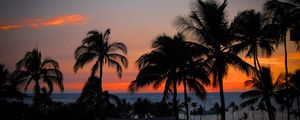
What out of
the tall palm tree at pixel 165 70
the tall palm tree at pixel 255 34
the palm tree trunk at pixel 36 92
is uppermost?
the tall palm tree at pixel 255 34

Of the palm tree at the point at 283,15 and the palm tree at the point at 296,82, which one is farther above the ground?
the palm tree at the point at 283,15

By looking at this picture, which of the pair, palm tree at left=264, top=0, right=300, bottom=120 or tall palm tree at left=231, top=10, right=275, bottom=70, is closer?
palm tree at left=264, top=0, right=300, bottom=120

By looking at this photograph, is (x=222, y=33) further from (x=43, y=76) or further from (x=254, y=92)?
(x=254, y=92)

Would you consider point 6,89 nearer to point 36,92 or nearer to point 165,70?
point 36,92

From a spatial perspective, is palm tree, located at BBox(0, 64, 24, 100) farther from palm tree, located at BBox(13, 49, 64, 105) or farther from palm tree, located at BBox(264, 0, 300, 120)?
palm tree, located at BBox(264, 0, 300, 120)

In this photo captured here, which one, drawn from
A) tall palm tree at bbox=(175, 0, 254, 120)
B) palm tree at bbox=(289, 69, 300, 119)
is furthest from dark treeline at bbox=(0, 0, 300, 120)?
palm tree at bbox=(289, 69, 300, 119)

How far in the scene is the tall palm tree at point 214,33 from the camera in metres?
18.0

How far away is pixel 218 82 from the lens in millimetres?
19156

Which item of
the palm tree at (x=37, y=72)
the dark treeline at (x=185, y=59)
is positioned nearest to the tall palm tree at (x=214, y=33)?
the dark treeline at (x=185, y=59)

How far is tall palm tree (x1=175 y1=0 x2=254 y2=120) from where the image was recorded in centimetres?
1803

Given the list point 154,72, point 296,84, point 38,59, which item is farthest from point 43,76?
point 296,84

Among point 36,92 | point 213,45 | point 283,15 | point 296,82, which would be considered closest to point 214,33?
point 213,45

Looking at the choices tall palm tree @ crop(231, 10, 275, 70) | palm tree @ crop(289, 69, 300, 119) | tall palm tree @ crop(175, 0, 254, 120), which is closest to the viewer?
tall palm tree @ crop(175, 0, 254, 120)

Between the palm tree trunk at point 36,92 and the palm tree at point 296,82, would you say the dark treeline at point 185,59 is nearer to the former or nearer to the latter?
the palm tree trunk at point 36,92
